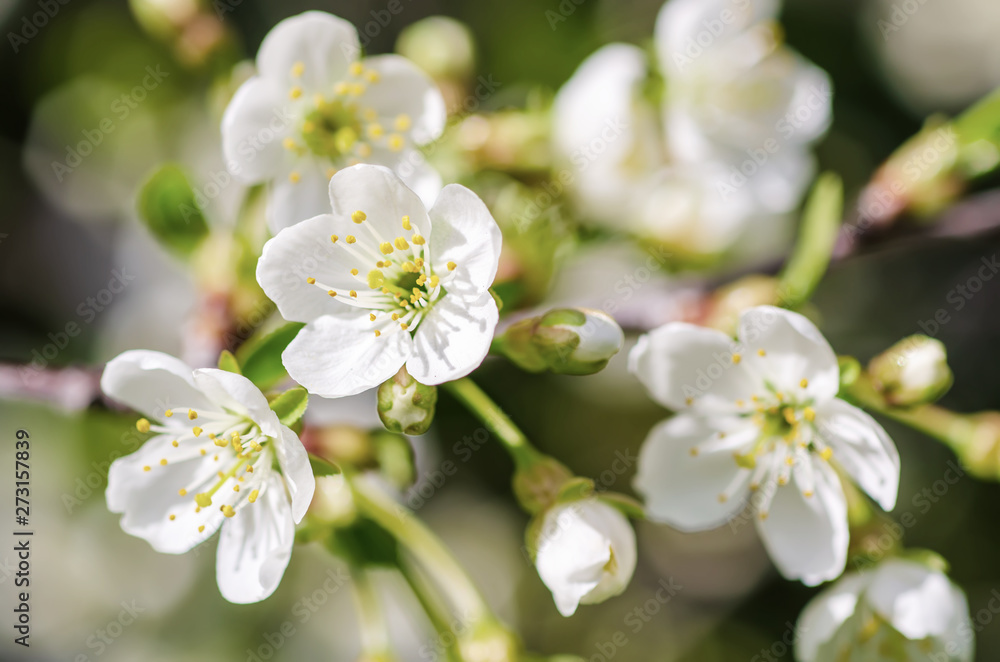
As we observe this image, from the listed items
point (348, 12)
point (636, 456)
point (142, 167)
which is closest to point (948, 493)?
point (636, 456)

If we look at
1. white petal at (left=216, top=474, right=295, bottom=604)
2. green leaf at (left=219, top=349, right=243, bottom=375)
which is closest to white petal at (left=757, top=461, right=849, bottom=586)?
white petal at (left=216, top=474, right=295, bottom=604)

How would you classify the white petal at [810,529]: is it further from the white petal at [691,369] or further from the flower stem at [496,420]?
the flower stem at [496,420]

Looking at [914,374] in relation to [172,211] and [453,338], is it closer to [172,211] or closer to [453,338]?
[453,338]

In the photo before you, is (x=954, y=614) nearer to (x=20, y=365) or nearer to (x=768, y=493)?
(x=768, y=493)

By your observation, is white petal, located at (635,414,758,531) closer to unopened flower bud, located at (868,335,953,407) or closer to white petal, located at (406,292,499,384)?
unopened flower bud, located at (868,335,953,407)

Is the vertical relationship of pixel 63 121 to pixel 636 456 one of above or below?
above
